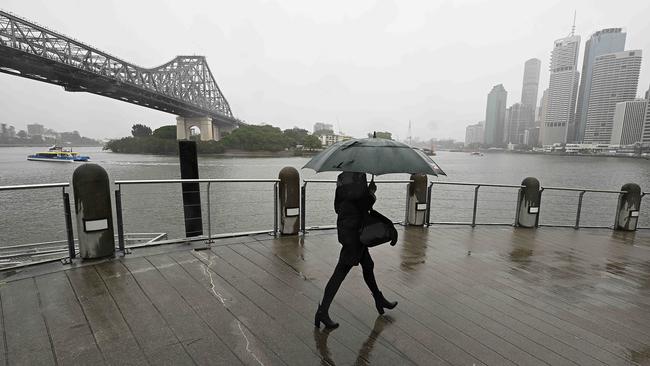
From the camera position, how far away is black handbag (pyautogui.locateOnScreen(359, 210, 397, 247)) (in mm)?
2324

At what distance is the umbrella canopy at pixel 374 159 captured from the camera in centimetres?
208

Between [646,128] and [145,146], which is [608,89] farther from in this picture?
[145,146]

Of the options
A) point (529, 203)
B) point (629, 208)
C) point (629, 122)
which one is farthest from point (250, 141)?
point (629, 122)

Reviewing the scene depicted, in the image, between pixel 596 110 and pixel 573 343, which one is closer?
pixel 573 343

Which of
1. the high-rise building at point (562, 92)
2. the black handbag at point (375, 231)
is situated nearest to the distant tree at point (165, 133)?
A: the black handbag at point (375, 231)

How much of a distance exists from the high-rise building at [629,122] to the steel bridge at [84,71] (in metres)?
106

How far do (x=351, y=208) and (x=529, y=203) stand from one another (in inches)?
214

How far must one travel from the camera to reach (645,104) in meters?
82.4

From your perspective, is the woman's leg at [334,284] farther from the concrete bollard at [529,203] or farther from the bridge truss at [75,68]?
the bridge truss at [75,68]

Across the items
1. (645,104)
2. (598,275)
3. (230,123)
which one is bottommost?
(598,275)

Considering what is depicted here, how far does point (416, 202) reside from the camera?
5.86 m

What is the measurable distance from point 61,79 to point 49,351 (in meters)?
52.5

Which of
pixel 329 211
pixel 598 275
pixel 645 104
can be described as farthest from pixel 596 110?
pixel 598 275

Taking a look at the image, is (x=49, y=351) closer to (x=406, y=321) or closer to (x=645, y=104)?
(x=406, y=321)
